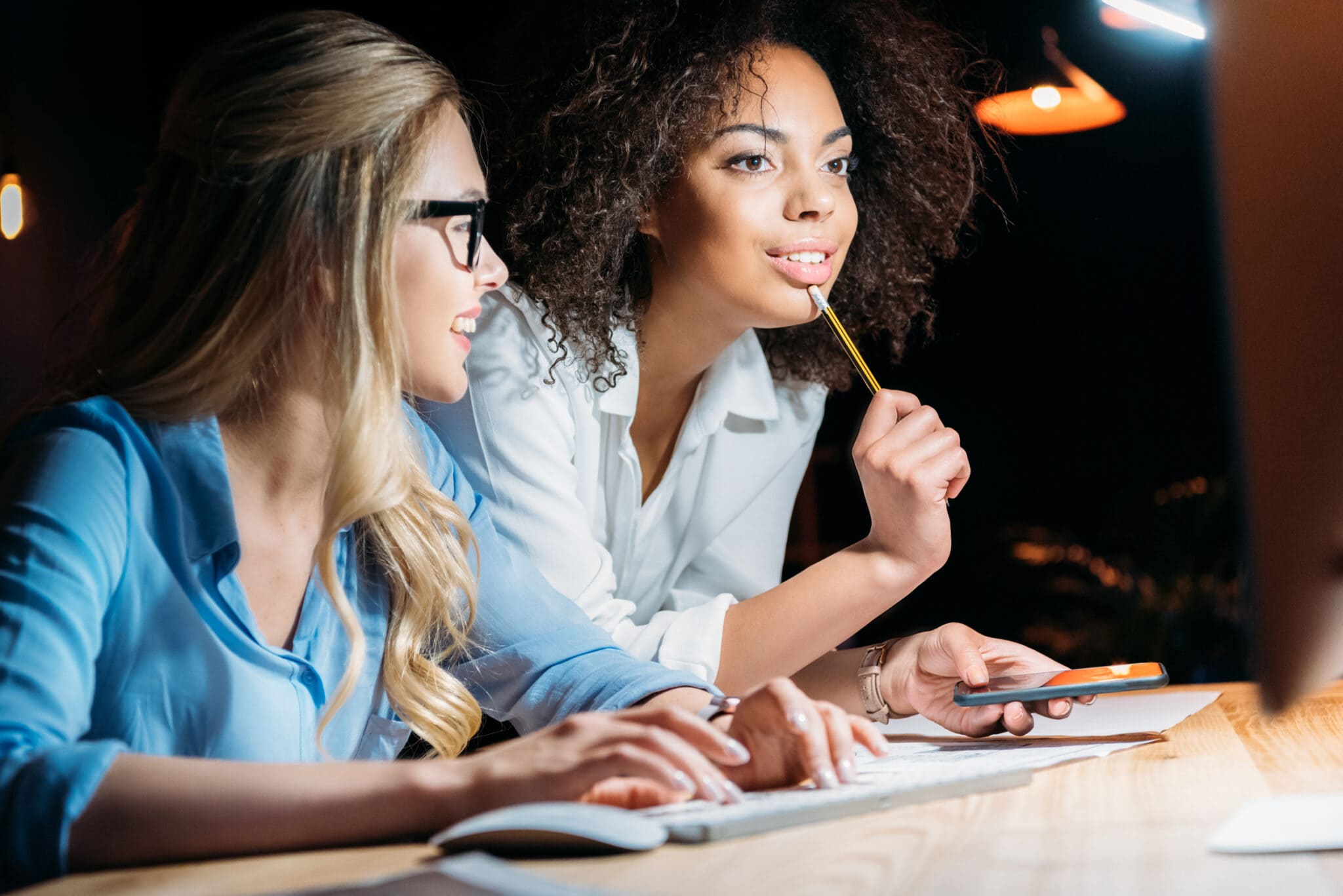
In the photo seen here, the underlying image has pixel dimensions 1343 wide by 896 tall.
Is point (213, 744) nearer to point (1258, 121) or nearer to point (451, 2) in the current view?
point (1258, 121)

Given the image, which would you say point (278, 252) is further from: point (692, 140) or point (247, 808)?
point (692, 140)

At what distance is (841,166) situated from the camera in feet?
5.60

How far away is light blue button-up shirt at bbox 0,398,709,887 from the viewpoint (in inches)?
29.9

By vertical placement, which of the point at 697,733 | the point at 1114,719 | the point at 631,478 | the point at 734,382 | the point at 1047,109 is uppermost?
the point at 1047,109

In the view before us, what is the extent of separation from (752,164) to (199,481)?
887mm

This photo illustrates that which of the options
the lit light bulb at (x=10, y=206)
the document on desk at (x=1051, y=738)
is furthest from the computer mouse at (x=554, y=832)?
the lit light bulb at (x=10, y=206)

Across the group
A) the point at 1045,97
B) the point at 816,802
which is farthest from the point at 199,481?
the point at 1045,97

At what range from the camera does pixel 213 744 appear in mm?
964

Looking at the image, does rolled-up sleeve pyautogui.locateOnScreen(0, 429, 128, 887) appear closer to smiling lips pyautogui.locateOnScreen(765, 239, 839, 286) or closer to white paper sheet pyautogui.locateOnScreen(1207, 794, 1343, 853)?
white paper sheet pyautogui.locateOnScreen(1207, 794, 1343, 853)

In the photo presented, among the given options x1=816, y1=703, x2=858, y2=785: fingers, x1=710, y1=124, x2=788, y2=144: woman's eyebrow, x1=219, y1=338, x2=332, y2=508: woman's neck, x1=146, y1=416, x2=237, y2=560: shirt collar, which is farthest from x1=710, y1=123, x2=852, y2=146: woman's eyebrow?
x1=816, y1=703, x2=858, y2=785: fingers

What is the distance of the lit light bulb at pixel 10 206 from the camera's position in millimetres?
2986

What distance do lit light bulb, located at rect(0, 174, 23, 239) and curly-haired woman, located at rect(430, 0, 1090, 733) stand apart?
1.88 metres

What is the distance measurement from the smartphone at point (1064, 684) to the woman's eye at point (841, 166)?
2.62 feet

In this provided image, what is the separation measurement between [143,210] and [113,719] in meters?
0.45
